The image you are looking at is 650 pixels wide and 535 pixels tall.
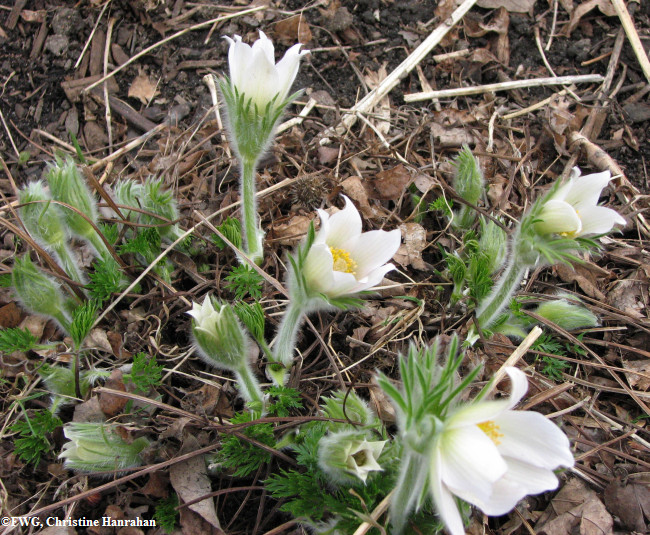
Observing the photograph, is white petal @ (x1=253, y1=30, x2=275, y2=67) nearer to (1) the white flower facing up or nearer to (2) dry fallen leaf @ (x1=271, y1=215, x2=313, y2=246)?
(1) the white flower facing up

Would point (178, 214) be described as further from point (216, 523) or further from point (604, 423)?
point (604, 423)

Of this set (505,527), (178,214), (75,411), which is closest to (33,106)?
(178,214)

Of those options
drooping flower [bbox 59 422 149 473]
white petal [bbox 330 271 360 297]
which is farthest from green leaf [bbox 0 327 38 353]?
white petal [bbox 330 271 360 297]

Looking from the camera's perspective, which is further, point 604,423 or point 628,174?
point 628,174

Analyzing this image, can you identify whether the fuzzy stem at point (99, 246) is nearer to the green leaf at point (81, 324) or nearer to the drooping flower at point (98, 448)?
the green leaf at point (81, 324)

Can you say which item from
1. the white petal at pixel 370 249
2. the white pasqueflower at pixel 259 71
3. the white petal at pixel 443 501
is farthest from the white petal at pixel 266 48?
the white petal at pixel 443 501

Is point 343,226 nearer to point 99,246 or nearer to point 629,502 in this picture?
point 99,246

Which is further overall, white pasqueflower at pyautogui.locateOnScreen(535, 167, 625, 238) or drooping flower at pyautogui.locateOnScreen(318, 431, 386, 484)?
white pasqueflower at pyautogui.locateOnScreen(535, 167, 625, 238)
